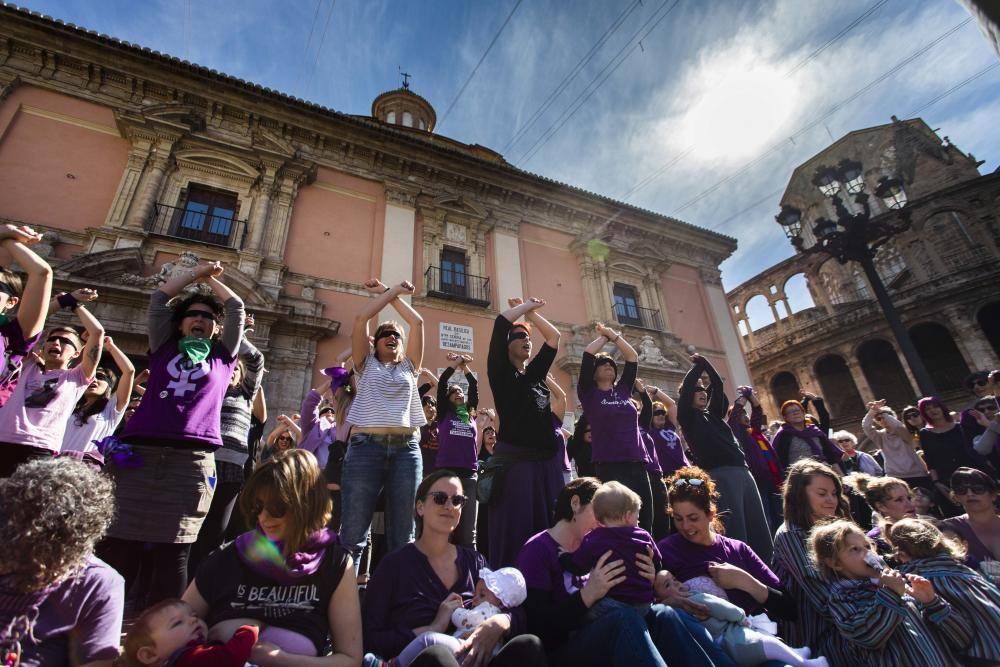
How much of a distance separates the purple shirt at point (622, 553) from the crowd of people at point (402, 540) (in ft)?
0.04

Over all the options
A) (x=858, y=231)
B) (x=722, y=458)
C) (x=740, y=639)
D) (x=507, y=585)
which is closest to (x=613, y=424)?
(x=722, y=458)

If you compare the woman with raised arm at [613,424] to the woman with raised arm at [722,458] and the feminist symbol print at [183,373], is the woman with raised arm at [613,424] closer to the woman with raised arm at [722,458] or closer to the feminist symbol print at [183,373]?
the woman with raised arm at [722,458]

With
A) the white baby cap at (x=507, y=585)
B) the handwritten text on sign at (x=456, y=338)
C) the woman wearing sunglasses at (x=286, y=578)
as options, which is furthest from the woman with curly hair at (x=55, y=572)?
the handwritten text on sign at (x=456, y=338)

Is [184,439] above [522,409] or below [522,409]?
below

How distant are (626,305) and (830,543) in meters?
12.1

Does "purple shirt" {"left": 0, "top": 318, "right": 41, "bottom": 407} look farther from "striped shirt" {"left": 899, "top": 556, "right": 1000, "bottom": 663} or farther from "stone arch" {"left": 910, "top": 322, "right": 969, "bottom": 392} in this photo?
"stone arch" {"left": 910, "top": 322, "right": 969, "bottom": 392}

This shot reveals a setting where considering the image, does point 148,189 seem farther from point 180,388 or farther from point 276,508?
point 276,508

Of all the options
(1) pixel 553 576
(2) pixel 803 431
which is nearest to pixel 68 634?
(1) pixel 553 576

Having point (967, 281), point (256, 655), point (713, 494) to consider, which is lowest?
point (256, 655)

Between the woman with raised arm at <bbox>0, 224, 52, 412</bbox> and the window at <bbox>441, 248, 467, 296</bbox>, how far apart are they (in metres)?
8.55

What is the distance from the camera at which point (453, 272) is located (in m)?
11.7

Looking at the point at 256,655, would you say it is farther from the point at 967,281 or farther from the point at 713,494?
the point at 967,281

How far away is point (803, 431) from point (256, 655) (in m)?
5.47

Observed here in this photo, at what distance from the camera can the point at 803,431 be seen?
4945mm
